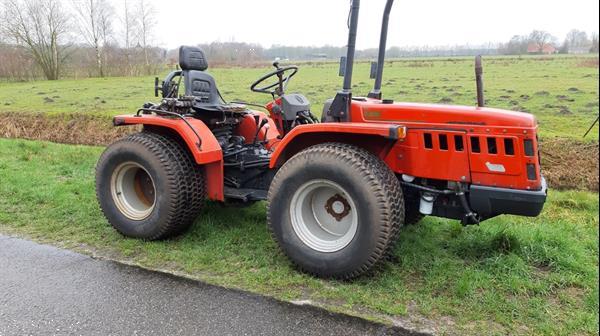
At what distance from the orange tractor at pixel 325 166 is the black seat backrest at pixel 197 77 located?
0.4 inches

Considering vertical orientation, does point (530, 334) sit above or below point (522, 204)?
below

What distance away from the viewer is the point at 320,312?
2.99 meters

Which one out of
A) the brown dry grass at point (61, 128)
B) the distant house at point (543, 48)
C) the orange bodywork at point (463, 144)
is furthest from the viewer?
the brown dry grass at point (61, 128)

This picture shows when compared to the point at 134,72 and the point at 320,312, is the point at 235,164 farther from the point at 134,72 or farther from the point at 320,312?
the point at 134,72

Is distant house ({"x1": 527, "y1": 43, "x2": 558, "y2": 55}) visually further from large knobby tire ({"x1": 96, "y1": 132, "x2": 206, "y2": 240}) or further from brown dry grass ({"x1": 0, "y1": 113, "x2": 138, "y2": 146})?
brown dry grass ({"x1": 0, "y1": 113, "x2": 138, "y2": 146})

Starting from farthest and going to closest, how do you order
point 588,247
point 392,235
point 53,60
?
point 53,60 → point 588,247 → point 392,235

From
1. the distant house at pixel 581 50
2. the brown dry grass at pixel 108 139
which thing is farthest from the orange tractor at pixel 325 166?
the brown dry grass at pixel 108 139

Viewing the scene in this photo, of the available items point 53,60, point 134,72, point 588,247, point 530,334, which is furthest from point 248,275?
point 134,72

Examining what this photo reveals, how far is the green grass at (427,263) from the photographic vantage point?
2.99 meters

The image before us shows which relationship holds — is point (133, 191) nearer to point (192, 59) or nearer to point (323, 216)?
point (192, 59)

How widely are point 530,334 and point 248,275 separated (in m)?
1.84

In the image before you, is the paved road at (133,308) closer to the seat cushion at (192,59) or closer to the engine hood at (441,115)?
the engine hood at (441,115)

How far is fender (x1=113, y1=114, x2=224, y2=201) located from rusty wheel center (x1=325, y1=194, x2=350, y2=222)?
41.8 inches

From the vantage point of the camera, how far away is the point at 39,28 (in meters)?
8.56
